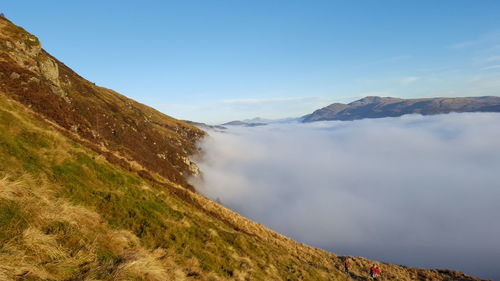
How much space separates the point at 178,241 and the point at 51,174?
7.32 meters

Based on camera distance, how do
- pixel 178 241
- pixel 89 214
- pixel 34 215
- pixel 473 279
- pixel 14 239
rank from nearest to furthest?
1. pixel 14 239
2. pixel 34 215
3. pixel 89 214
4. pixel 178 241
5. pixel 473 279

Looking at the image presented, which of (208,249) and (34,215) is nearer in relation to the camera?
(34,215)

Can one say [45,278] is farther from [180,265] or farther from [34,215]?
[180,265]

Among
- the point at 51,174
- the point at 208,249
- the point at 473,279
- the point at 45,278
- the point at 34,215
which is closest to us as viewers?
the point at 45,278

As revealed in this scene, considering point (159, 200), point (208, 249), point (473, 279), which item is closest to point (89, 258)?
point (208, 249)

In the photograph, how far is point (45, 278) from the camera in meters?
7.06

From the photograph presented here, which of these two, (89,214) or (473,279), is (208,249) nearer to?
(89,214)

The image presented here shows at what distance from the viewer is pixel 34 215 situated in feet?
32.5

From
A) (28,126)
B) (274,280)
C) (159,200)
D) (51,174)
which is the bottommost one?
(274,280)

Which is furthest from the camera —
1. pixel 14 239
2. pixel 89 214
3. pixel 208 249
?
pixel 208 249

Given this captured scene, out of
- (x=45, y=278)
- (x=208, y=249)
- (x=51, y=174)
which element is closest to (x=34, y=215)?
(x=45, y=278)

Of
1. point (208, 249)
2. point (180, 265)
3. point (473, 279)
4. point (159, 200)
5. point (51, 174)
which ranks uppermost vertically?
point (51, 174)

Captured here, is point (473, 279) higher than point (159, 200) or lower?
lower

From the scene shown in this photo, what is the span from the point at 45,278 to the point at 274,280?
1381cm
